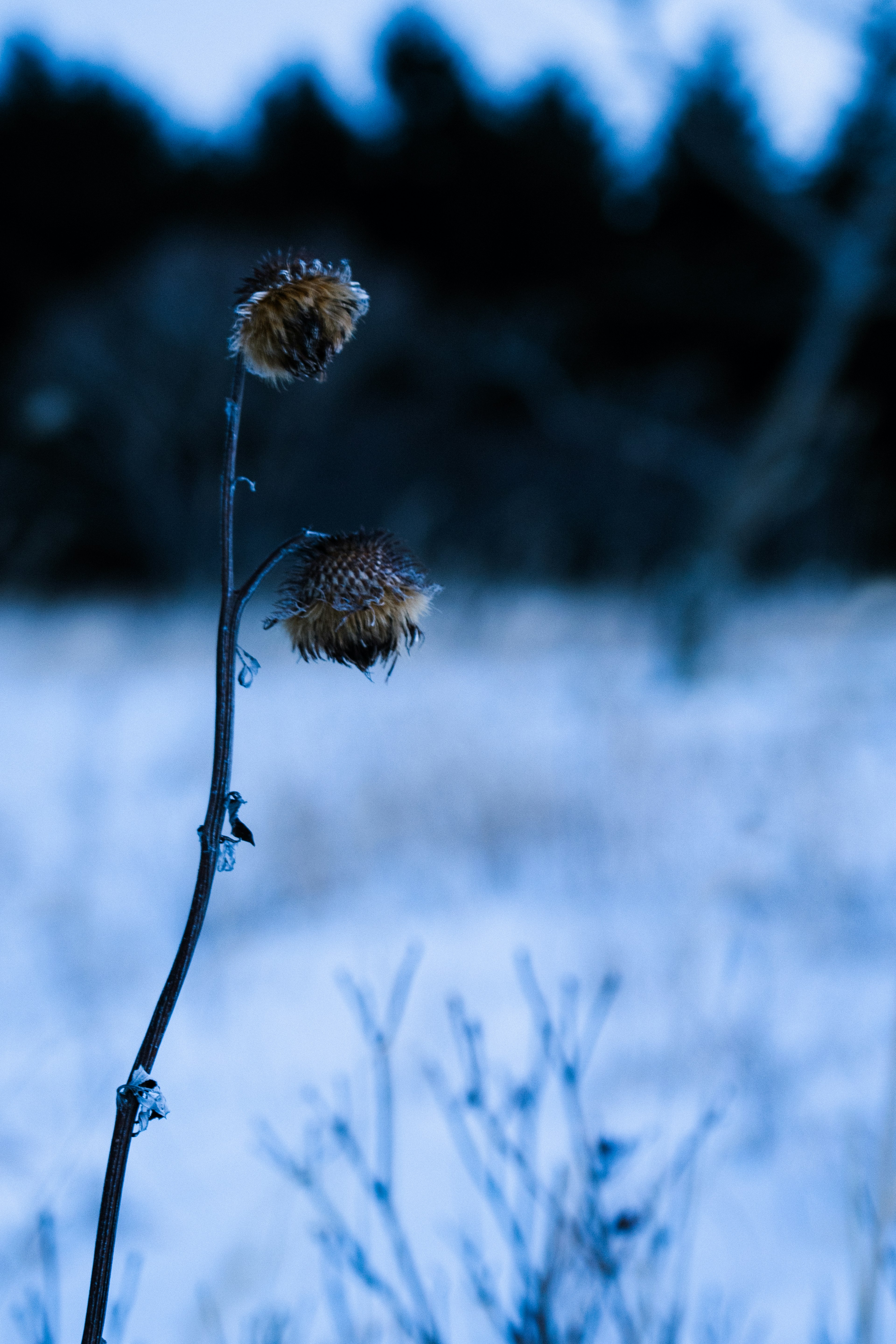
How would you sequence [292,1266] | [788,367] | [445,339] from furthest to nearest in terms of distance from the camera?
[445,339] → [788,367] → [292,1266]

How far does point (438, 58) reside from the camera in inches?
584

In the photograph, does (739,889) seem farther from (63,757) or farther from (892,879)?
(63,757)

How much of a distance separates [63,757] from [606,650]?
10.2ft

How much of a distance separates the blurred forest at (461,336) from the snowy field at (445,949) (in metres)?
1.89

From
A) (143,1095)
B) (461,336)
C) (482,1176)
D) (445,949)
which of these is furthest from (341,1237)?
(461,336)

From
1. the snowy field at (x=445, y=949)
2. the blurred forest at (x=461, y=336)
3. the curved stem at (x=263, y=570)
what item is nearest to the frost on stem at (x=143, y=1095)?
the curved stem at (x=263, y=570)

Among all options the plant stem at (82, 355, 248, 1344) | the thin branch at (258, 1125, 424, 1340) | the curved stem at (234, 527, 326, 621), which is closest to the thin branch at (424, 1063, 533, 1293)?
the thin branch at (258, 1125, 424, 1340)

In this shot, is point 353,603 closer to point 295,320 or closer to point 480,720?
point 295,320

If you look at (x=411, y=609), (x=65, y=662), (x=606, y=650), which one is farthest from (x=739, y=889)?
(x=65, y=662)

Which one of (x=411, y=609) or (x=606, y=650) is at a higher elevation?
(x=606, y=650)

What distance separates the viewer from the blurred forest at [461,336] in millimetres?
7117

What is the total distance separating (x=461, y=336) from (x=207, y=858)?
1153cm

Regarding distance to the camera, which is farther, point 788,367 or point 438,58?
point 438,58

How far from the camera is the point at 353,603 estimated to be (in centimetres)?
59
